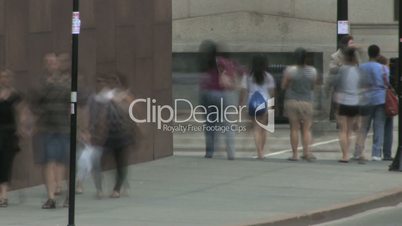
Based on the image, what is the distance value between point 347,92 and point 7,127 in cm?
629

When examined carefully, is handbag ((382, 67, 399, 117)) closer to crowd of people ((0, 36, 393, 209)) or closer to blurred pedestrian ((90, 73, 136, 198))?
crowd of people ((0, 36, 393, 209))

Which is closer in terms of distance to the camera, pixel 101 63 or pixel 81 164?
pixel 81 164

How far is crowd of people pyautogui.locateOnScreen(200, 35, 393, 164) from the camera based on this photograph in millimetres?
15594

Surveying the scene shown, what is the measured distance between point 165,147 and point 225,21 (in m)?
10.8

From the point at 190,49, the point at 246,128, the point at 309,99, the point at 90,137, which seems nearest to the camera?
the point at 90,137

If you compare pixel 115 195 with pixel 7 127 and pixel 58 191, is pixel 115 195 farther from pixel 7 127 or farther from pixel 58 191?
pixel 7 127

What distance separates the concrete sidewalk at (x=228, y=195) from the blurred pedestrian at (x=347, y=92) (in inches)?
27.7

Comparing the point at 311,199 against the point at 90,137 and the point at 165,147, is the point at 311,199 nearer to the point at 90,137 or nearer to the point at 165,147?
the point at 90,137

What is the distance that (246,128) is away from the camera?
2028 centimetres

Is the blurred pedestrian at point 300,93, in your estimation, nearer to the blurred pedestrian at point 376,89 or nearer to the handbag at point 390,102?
the blurred pedestrian at point 376,89

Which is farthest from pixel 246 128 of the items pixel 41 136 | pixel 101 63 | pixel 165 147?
pixel 41 136

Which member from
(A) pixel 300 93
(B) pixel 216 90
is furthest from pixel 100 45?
(A) pixel 300 93

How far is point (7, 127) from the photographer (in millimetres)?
11555

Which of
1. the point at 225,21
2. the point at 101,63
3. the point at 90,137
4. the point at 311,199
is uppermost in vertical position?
the point at 225,21
